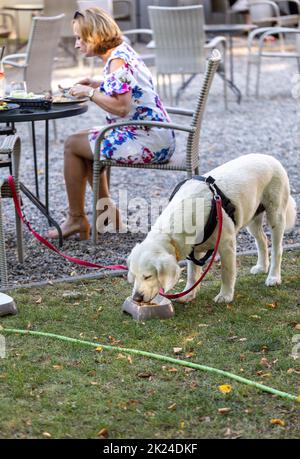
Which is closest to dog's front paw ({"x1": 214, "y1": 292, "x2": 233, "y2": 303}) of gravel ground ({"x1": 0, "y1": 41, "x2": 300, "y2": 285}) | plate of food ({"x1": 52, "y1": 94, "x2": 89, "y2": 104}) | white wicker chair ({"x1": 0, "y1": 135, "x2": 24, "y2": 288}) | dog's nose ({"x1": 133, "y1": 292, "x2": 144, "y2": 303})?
dog's nose ({"x1": 133, "y1": 292, "x2": 144, "y2": 303})

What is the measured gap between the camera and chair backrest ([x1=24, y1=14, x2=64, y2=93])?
831cm

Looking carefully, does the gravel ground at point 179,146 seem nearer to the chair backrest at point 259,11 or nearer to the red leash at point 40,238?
the red leash at point 40,238

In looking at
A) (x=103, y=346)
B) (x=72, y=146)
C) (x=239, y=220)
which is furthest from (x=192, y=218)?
(x=72, y=146)

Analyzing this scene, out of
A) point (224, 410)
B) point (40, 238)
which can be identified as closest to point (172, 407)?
point (224, 410)

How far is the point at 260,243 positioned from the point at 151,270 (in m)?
1.16

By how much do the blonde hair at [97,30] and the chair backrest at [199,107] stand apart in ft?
2.09

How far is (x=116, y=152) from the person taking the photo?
5.66 m

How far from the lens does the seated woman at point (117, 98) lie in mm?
5547

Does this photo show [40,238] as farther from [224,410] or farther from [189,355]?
[224,410]

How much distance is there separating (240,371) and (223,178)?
112 centimetres

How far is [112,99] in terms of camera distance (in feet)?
→ 18.2

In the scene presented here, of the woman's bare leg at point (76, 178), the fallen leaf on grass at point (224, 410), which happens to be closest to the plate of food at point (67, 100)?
the woman's bare leg at point (76, 178)
